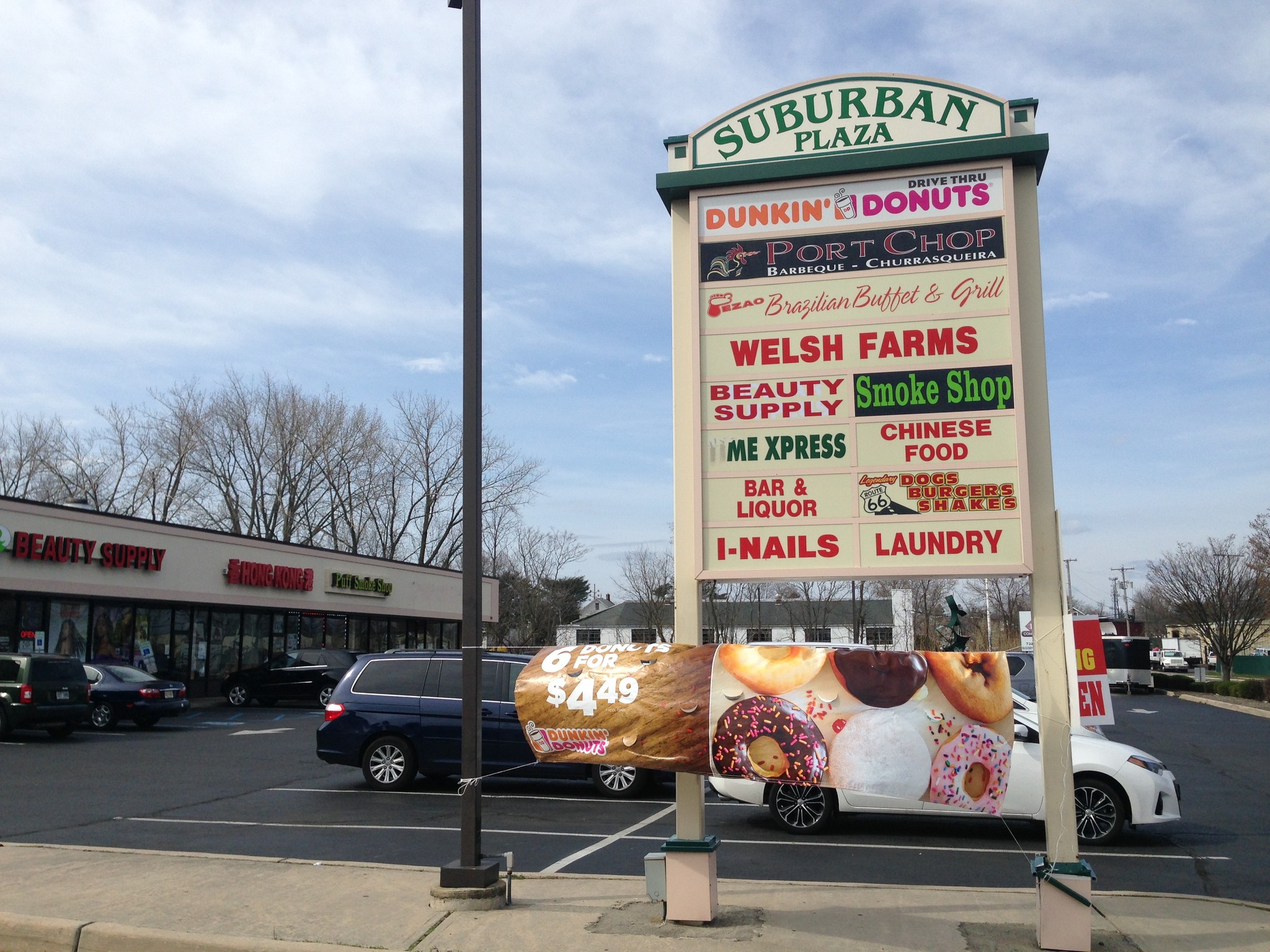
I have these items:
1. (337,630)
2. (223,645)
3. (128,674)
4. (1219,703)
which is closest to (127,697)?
(128,674)

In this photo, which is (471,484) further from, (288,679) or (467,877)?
(288,679)

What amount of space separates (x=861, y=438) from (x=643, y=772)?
7.04 meters

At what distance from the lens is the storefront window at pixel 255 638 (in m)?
32.3

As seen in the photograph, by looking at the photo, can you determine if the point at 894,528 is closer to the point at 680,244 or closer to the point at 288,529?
the point at 680,244

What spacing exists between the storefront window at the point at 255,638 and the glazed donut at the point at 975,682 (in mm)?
28994

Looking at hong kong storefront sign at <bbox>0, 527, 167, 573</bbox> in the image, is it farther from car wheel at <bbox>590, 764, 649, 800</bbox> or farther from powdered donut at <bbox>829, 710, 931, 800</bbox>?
powdered donut at <bbox>829, 710, 931, 800</bbox>

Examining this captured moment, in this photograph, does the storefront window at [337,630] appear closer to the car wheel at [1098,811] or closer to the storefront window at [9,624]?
the storefront window at [9,624]

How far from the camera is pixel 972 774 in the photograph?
6.20 metres

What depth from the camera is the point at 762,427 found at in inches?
272

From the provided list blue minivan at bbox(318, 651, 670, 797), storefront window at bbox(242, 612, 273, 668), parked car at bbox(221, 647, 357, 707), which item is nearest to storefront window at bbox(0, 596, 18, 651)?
parked car at bbox(221, 647, 357, 707)

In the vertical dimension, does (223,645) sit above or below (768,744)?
above

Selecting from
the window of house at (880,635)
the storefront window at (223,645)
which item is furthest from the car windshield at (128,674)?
the window of house at (880,635)

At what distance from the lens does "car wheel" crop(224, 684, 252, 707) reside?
95.8ft

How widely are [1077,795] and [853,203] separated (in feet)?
20.8
